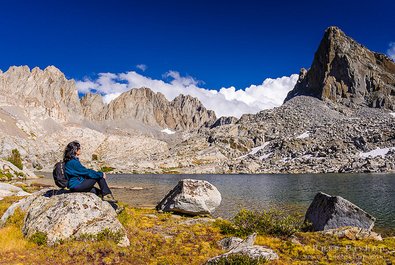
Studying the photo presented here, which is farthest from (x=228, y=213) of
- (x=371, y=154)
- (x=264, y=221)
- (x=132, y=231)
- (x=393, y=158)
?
(x=371, y=154)

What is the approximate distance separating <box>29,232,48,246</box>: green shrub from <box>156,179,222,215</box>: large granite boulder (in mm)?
14509

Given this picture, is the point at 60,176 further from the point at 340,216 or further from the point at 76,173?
the point at 340,216

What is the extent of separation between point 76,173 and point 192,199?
1289cm

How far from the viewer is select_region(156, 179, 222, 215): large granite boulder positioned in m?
27.6

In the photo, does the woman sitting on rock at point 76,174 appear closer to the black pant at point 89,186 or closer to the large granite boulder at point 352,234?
the black pant at point 89,186

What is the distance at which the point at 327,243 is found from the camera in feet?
57.6

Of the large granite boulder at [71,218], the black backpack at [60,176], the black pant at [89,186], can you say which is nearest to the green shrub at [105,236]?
the large granite boulder at [71,218]

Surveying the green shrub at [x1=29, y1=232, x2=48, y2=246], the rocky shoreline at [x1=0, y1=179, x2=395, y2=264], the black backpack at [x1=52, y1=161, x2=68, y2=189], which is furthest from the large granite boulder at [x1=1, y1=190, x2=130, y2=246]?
the black backpack at [x1=52, y1=161, x2=68, y2=189]

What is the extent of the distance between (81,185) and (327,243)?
13.9 meters

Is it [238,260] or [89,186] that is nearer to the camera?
[238,260]

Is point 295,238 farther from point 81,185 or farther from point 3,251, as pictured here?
point 3,251

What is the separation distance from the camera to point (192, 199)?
2766cm

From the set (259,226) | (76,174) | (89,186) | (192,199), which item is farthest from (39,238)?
(192,199)

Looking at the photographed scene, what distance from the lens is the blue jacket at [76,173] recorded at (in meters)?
16.8
